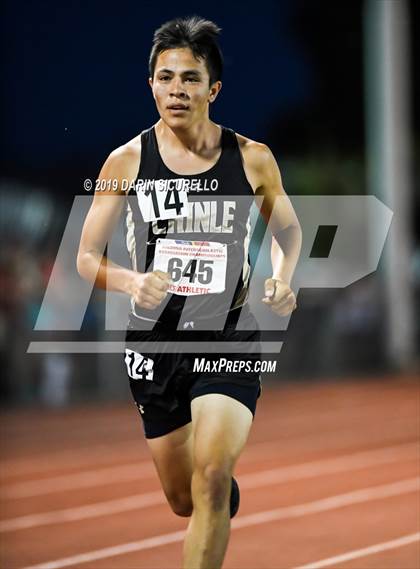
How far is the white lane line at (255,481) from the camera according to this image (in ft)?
25.9

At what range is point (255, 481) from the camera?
9383 millimetres

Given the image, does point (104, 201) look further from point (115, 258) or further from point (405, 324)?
point (405, 324)

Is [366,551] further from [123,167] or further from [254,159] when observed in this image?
[123,167]

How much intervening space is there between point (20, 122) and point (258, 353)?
229 cm

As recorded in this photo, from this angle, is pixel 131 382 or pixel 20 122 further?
pixel 20 122

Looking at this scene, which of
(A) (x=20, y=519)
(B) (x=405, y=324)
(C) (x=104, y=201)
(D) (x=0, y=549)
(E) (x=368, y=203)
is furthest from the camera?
(E) (x=368, y=203)

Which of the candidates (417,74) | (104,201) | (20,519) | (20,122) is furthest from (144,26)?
(417,74)

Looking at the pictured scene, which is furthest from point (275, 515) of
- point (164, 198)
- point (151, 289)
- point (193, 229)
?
point (151, 289)

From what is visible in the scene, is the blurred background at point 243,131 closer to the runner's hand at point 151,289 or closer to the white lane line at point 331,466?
the runner's hand at point 151,289

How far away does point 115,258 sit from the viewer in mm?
5020

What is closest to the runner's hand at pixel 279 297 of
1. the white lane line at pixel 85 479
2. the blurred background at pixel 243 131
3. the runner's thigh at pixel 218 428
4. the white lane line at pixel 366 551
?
the runner's thigh at pixel 218 428

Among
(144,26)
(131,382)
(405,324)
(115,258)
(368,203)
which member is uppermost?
(144,26)

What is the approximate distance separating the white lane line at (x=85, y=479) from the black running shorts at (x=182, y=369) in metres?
4.38

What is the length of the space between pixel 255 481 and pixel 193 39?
547 cm
